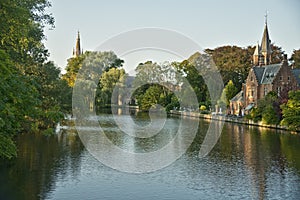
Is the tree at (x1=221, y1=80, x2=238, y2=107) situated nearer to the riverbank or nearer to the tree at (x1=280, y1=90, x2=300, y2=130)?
the riverbank

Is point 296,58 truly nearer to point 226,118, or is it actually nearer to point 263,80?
point 263,80

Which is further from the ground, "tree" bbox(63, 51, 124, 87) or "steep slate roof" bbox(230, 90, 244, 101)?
"tree" bbox(63, 51, 124, 87)

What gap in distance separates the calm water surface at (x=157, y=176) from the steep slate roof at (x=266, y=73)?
2488 cm

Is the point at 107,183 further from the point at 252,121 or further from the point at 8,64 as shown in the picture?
the point at 252,121

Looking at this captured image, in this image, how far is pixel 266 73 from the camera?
47250 millimetres

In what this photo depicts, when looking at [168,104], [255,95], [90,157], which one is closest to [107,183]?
[90,157]

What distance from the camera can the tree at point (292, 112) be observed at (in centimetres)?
3111

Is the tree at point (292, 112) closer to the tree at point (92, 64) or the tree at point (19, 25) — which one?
the tree at point (19, 25)

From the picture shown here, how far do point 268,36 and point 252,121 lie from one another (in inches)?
700

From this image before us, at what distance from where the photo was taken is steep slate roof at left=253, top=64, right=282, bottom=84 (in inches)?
1806

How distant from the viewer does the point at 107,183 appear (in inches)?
543

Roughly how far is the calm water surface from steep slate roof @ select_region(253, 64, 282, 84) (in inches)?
980

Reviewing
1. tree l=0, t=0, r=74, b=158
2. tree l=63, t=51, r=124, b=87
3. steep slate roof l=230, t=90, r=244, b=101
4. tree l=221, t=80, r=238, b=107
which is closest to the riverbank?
tree l=221, t=80, r=238, b=107

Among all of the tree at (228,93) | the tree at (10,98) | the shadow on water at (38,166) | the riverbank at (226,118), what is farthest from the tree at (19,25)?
the tree at (228,93)
